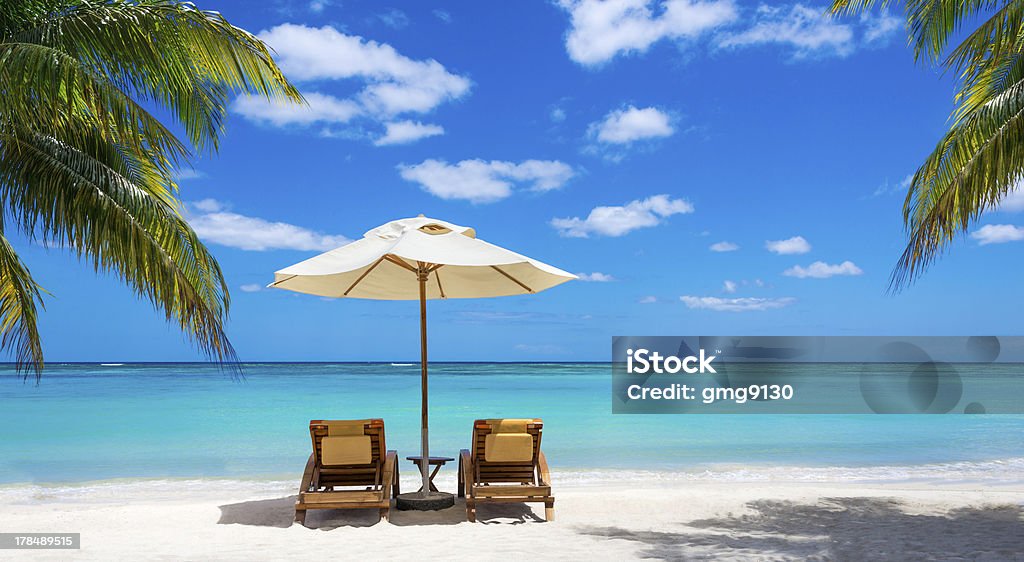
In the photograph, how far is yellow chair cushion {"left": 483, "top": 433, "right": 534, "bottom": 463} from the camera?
5961 millimetres

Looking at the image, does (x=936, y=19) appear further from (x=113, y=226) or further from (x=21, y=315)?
(x=21, y=315)

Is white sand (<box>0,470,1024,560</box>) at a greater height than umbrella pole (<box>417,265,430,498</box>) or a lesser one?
lesser

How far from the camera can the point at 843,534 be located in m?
5.35

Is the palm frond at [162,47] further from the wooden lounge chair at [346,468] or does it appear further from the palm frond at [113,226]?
the wooden lounge chair at [346,468]

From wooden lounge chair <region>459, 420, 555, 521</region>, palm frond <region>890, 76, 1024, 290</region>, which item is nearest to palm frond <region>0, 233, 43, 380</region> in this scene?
wooden lounge chair <region>459, 420, 555, 521</region>

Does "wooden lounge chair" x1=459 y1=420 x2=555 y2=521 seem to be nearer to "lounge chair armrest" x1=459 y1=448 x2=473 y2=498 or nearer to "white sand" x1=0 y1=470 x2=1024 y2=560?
"lounge chair armrest" x1=459 y1=448 x2=473 y2=498

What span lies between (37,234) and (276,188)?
43.6 m

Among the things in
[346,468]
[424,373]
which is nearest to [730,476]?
[424,373]

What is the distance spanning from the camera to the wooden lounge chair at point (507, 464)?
584 centimetres

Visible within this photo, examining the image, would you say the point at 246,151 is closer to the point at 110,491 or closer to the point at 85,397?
the point at 85,397

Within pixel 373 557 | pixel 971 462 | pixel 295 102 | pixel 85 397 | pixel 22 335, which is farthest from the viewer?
pixel 85 397

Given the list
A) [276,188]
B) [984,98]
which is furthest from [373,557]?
[276,188]

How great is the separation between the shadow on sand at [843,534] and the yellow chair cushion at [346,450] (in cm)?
167

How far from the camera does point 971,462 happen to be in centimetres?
1110
